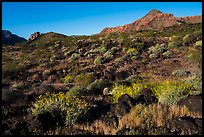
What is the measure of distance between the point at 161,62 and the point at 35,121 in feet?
58.6

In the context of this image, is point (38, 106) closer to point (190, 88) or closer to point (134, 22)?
point (190, 88)

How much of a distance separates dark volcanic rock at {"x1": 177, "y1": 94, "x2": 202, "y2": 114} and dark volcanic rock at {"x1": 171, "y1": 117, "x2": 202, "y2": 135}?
166cm

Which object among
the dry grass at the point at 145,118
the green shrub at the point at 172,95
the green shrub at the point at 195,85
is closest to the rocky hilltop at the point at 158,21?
the green shrub at the point at 195,85

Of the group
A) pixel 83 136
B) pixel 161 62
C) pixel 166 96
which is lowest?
pixel 83 136

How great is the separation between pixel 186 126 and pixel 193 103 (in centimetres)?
219

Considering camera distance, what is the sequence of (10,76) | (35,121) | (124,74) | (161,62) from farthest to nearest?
(10,76), (161,62), (124,74), (35,121)

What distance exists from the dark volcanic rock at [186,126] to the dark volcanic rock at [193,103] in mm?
1664

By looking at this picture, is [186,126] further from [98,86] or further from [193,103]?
[98,86]

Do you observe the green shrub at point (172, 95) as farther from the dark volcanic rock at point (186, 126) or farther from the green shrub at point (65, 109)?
the green shrub at point (65, 109)

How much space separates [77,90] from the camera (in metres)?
16.0

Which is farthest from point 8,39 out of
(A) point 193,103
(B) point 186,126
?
(B) point 186,126

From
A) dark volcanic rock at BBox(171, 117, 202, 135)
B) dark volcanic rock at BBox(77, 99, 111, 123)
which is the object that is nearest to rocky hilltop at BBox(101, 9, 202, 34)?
dark volcanic rock at BBox(77, 99, 111, 123)

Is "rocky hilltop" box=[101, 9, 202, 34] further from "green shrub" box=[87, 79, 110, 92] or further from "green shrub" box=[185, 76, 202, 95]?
"green shrub" box=[185, 76, 202, 95]

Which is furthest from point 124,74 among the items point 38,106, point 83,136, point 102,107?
point 83,136
